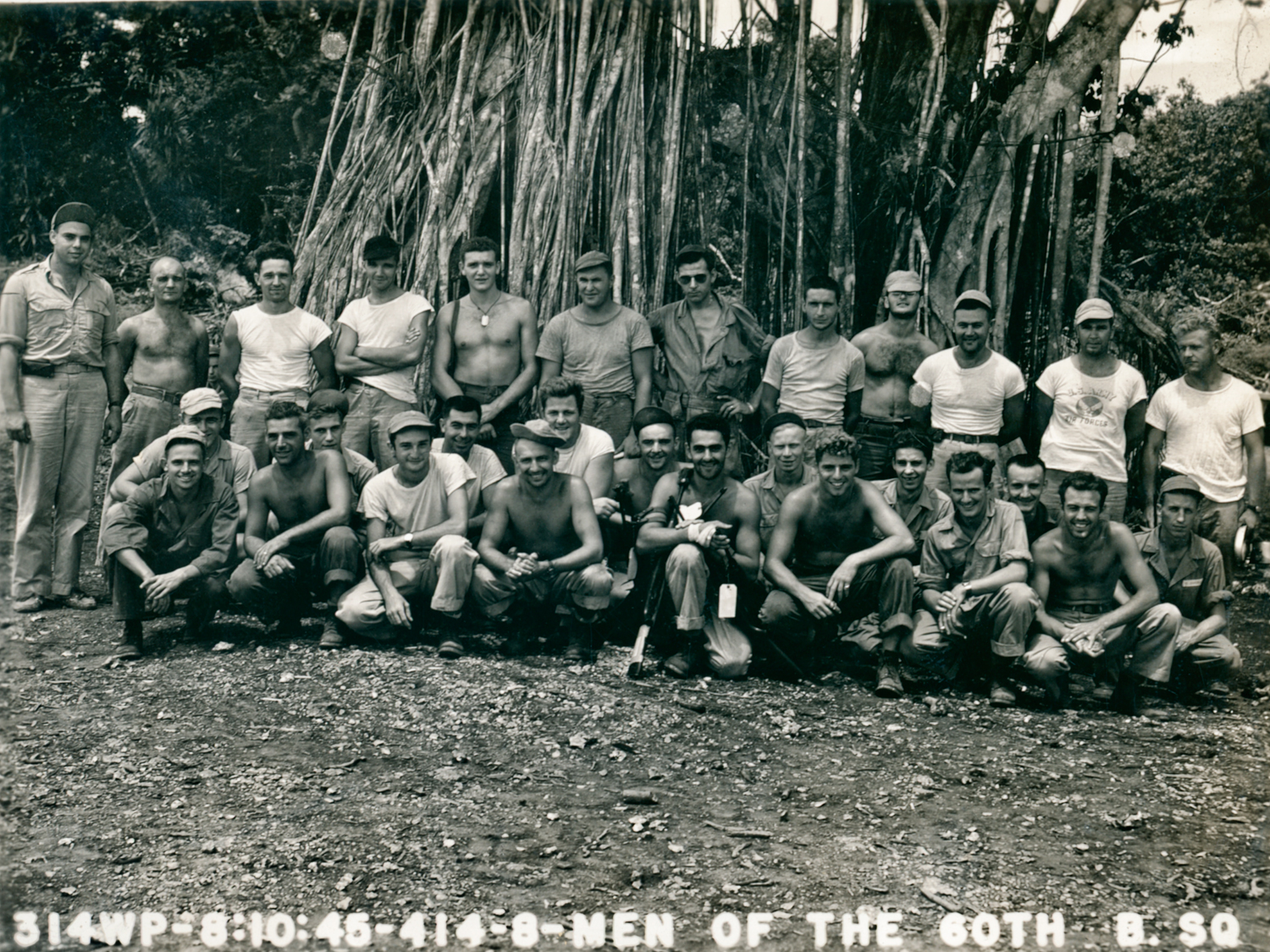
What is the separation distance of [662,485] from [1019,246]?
3.69m

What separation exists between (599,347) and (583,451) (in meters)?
0.68

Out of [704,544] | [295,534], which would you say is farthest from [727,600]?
[295,534]

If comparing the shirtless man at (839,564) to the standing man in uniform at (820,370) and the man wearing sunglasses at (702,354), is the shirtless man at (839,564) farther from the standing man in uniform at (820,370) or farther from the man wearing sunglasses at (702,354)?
the man wearing sunglasses at (702,354)

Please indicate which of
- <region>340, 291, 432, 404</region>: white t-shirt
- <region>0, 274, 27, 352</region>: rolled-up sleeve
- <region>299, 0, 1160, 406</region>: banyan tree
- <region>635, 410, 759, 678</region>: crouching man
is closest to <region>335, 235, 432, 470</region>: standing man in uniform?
<region>340, 291, 432, 404</region>: white t-shirt

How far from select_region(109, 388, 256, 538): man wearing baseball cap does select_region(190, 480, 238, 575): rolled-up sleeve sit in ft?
0.11

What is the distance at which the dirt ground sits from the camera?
11.2 ft

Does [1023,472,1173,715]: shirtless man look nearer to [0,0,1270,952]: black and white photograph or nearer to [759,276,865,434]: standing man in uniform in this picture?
[0,0,1270,952]: black and white photograph

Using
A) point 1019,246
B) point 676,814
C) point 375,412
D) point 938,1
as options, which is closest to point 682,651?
point 676,814

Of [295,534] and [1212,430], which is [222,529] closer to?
[295,534]

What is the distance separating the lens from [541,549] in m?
5.75

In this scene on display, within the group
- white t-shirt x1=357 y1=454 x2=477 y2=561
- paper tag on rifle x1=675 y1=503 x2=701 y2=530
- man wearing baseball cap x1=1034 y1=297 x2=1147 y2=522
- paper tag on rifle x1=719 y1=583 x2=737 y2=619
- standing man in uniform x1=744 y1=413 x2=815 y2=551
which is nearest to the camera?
paper tag on rifle x1=719 y1=583 x2=737 y2=619

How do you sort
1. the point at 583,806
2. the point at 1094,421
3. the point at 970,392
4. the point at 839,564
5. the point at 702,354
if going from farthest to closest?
1. the point at 702,354
2. the point at 970,392
3. the point at 1094,421
4. the point at 839,564
5. the point at 583,806

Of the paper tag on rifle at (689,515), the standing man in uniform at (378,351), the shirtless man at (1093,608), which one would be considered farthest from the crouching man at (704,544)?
the standing man in uniform at (378,351)

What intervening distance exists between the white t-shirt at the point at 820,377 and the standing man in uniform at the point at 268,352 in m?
2.42
